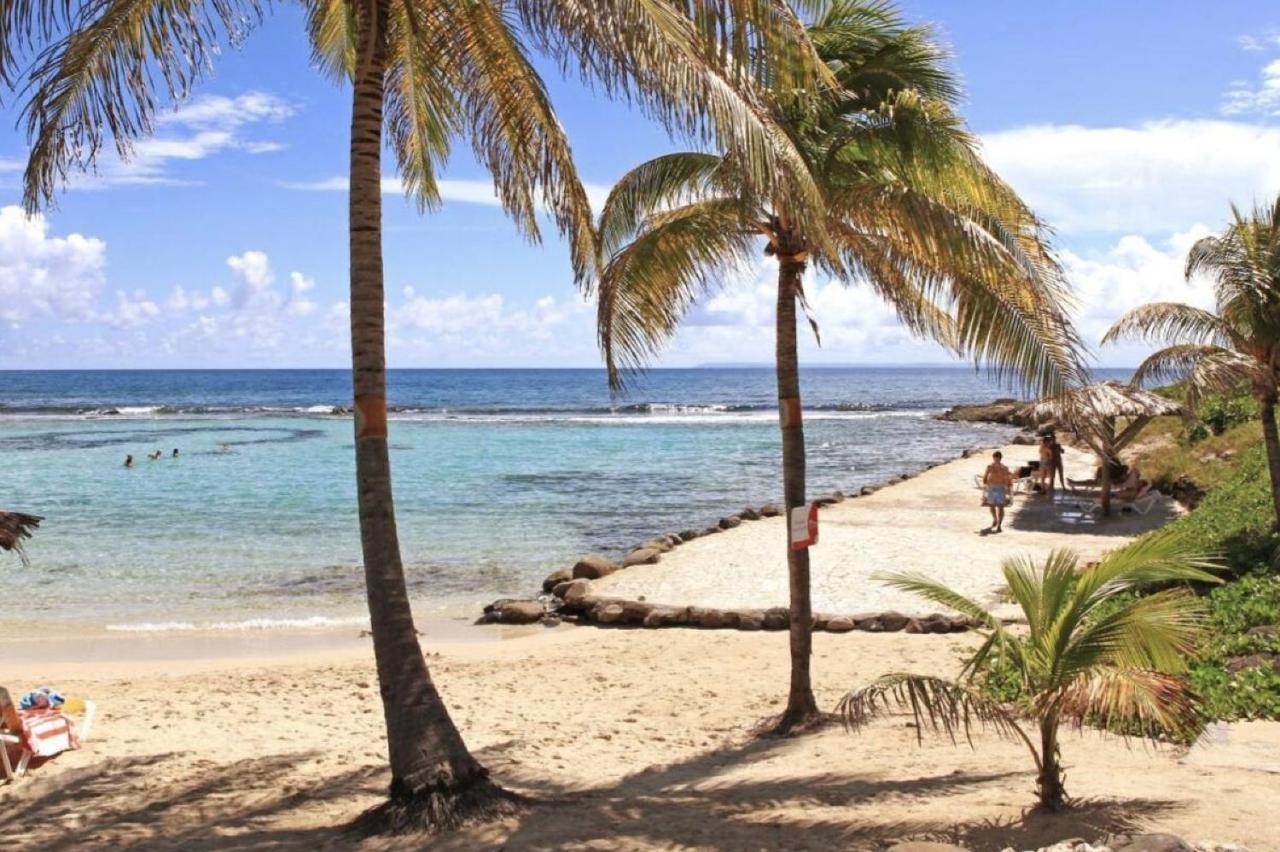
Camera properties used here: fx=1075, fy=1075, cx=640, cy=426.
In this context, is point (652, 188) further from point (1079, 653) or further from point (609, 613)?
point (609, 613)

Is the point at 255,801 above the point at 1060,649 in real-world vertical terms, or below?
below

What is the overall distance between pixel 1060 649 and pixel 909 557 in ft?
35.1

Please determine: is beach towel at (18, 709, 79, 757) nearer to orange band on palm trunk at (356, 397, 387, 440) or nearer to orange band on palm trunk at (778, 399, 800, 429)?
orange band on palm trunk at (356, 397, 387, 440)

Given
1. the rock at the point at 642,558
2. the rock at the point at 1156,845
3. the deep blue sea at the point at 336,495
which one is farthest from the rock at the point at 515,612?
the rock at the point at 1156,845

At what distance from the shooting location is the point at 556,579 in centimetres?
1533

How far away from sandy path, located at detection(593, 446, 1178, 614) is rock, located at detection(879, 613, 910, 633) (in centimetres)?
41

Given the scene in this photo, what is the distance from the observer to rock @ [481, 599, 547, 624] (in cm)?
1341

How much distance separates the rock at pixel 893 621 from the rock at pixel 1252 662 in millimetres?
4047

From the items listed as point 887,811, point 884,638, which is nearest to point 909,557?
point 884,638

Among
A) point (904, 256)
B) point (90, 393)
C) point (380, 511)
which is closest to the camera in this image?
point (380, 511)

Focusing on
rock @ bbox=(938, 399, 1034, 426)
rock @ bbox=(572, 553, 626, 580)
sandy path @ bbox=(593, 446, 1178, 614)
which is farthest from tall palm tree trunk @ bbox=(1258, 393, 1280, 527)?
rock @ bbox=(938, 399, 1034, 426)

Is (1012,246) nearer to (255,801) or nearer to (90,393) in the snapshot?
(255,801)

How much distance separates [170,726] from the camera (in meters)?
8.80

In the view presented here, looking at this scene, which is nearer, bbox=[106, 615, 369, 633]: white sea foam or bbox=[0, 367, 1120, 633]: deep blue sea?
bbox=[106, 615, 369, 633]: white sea foam
